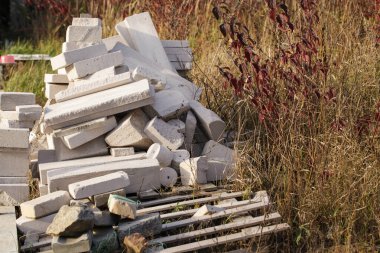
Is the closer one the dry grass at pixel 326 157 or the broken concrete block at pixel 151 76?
the dry grass at pixel 326 157

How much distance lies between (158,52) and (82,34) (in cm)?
76

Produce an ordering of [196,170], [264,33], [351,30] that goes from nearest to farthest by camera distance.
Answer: [196,170]
[351,30]
[264,33]

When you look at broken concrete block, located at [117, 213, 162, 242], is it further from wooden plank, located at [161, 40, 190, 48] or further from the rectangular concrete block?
wooden plank, located at [161, 40, 190, 48]

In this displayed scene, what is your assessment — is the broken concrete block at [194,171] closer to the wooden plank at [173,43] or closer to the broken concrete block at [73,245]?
the broken concrete block at [73,245]

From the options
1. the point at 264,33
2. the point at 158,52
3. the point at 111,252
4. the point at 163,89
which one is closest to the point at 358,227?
the point at 111,252

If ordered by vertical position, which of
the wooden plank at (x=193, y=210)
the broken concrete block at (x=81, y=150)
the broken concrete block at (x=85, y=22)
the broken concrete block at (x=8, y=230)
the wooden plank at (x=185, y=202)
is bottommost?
the broken concrete block at (x=8, y=230)

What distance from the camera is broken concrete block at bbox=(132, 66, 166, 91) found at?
6.32 meters

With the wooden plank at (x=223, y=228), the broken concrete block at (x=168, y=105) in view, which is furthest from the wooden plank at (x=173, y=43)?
the wooden plank at (x=223, y=228)

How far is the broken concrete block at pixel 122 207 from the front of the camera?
507 cm

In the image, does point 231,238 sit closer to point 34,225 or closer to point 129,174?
point 129,174

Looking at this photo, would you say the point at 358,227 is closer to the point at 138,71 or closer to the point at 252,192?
the point at 252,192

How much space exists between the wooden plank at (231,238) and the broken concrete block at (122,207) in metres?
0.34

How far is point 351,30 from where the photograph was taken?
→ 7.86m

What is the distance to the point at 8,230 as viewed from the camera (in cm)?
520
